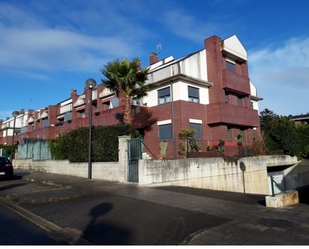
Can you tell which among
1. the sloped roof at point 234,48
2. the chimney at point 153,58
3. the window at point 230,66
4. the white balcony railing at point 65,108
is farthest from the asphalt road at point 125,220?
the white balcony railing at point 65,108

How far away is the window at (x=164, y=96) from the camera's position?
66.8 feet

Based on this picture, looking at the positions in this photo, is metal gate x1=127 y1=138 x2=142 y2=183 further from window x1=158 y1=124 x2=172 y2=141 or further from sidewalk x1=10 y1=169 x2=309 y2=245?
window x1=158 y1=124 x2=172 y2=141

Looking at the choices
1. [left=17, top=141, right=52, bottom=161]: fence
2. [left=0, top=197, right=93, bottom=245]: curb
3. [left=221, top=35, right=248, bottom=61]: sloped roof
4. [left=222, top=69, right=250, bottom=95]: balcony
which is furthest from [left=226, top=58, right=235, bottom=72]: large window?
[left=0, top=197, right=93, bottom=245]: curb

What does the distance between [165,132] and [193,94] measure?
12.9 feet

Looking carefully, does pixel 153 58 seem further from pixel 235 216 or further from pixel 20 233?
pixel 20 233

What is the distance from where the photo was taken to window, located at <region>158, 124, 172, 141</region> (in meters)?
19.6

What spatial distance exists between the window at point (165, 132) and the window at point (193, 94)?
2.92 m

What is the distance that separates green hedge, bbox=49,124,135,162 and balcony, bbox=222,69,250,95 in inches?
451

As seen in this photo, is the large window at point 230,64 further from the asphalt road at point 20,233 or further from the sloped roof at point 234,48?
the asphalt road at point 20,233

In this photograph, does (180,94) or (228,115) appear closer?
(180,94)

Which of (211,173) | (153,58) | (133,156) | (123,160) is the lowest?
(211,173)

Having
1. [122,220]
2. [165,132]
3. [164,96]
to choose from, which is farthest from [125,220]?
[164,96]

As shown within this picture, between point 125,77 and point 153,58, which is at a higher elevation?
point 153,58

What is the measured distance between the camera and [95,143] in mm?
14602
